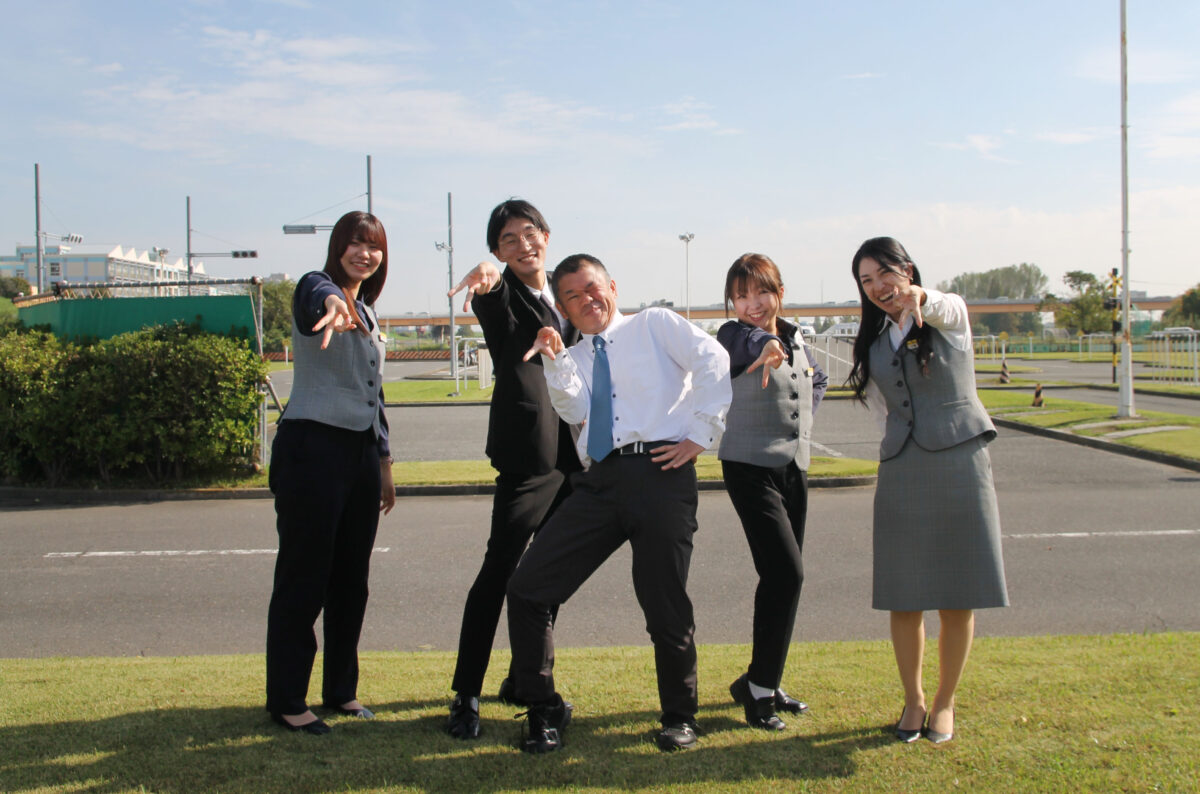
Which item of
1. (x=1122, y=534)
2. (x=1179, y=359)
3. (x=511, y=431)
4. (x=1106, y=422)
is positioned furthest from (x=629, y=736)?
(x=1179, y=359)

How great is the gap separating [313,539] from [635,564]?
4.19 feet

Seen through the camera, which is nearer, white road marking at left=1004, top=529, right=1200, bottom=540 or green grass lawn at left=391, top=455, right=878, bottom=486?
white road marking at left=1004, top=529, right=1200, bottom=540

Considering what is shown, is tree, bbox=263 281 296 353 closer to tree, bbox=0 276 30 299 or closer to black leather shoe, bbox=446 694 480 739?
tree, bbox=0 276 30 299

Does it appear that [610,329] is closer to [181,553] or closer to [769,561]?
[769,561]

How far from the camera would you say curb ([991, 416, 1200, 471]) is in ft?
42.0

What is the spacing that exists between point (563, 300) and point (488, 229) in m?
0.58

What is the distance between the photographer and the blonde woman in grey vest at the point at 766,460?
371cm

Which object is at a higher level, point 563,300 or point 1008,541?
point 563,300

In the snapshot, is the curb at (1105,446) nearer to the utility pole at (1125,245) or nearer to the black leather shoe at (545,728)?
the utility pole at (1125,245)

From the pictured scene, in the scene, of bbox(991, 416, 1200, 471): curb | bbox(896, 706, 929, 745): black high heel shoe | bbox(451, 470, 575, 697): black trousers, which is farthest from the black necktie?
bbox(991, 416, 1200, 471): curb

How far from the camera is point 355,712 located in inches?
149

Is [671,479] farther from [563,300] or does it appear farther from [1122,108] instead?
[1122,108]

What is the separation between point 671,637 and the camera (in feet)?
11.1

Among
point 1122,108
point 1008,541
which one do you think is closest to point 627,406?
point 1008,541
